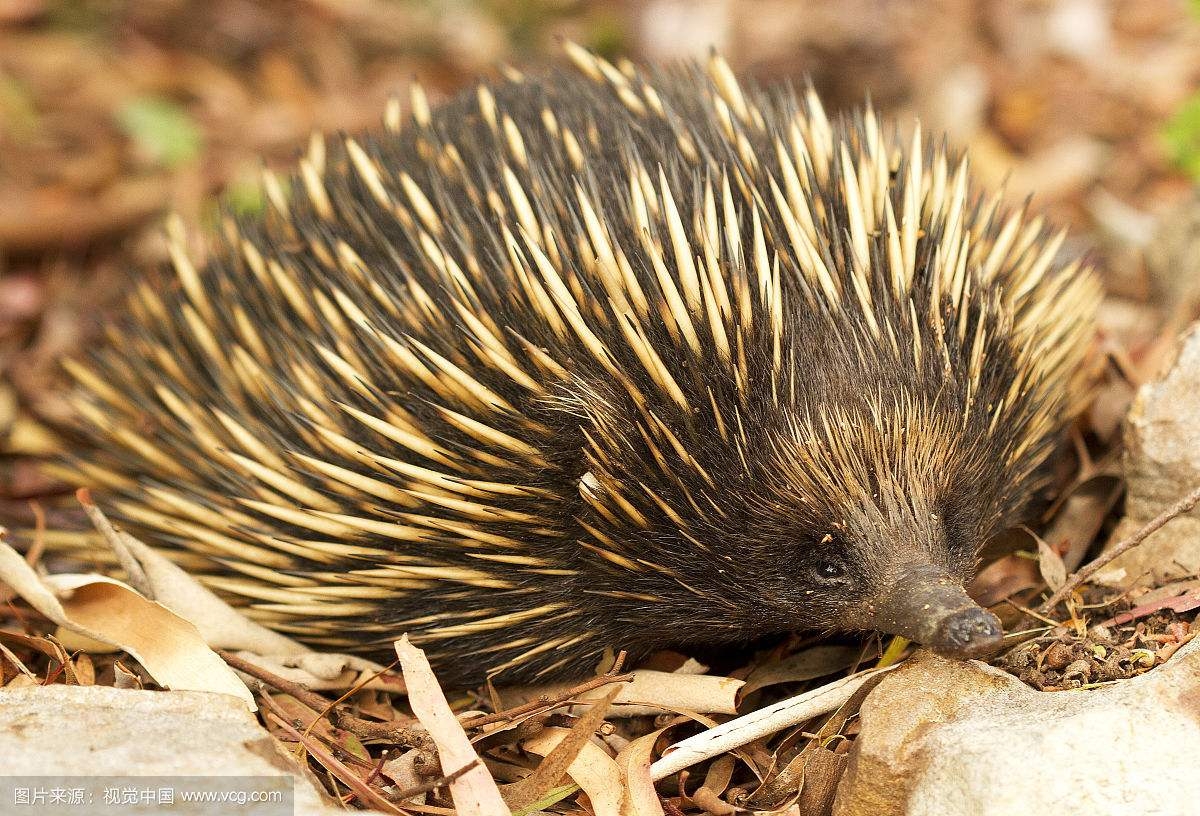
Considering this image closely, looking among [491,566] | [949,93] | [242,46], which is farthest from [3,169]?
[949,93]

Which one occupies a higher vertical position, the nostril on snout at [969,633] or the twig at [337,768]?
the twig at [337,768]

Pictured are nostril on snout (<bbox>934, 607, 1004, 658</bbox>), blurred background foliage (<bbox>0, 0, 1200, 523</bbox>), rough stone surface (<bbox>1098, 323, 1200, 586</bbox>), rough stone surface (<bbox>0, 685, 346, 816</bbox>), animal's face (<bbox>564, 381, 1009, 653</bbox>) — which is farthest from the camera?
blurred background foliage (<bbox>0, 0, 1200, 523</bbox>)

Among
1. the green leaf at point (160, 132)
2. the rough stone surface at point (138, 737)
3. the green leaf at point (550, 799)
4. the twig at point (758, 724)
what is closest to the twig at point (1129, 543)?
the twig at point (758, 724)

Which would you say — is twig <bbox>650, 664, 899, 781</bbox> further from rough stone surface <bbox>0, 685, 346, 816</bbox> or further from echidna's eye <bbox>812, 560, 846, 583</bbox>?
rough stone surface <bbox>0, 685, 346, 816</bbox>

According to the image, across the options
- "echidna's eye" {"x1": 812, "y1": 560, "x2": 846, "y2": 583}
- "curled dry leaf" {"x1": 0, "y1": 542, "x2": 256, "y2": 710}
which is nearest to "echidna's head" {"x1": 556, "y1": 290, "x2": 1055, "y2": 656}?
"echidna's eye" {"x1": 812, "y1": 560, "x2": 846, "y2": 583}

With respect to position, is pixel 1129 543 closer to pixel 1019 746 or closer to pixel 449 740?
pixel 1019 746

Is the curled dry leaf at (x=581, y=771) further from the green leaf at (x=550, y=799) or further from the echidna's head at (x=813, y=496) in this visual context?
the echidna's head at (x=813, y=496)
